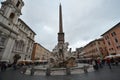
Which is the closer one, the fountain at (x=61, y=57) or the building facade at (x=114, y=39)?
the fountain at (x=61, y=57)

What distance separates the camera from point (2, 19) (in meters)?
22.0

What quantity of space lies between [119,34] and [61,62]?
76.4 ft

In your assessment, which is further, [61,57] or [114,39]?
[114,39]

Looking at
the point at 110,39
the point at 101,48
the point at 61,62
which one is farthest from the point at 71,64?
the point at 101,48

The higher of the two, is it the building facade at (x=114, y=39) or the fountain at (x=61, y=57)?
the building facade at (x=114, y=39)

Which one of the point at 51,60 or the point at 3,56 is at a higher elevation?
the point at 3,56

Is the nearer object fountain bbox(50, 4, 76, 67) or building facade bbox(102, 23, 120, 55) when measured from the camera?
fountain bbox(50, 4, 76, 67)

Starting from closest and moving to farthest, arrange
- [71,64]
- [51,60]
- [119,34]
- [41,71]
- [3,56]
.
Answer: [41,71]
[71,64]
[51,60]
[3,56]
[119,34]

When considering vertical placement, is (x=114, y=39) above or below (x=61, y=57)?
above

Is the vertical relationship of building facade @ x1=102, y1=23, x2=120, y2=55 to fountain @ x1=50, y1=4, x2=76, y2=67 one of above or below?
above

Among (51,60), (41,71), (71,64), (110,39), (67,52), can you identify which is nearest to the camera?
(41,71)

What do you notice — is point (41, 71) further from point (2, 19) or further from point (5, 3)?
point (5, 3)

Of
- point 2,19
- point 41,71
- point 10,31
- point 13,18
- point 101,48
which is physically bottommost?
point 41,71

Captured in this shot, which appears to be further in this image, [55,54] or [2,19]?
[2,19]
